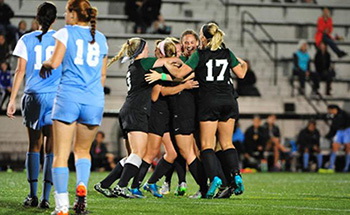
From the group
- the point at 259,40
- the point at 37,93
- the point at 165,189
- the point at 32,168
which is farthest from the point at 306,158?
the point at 37,93

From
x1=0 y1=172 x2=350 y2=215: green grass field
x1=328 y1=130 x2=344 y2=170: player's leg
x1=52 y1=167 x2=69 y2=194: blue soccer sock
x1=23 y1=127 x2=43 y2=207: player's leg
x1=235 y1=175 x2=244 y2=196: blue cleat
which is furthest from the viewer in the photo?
x1=328 y1=130 x2=344 y2=170: player's leg

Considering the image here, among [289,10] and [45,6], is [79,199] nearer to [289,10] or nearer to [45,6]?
[45,6]

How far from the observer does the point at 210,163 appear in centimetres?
861

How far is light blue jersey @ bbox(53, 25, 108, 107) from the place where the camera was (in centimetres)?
629

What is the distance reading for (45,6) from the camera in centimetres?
723

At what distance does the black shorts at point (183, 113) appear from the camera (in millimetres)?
9023

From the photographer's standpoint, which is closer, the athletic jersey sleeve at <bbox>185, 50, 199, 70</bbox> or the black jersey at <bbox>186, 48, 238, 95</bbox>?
the athletic jersey sleeve at <bbox>185, 50, 199, 70</bbox>

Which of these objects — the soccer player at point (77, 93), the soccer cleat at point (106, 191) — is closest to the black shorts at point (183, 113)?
the soccer cleat at point (106, 191)

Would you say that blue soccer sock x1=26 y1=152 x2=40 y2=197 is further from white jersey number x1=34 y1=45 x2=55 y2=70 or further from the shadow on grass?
white jersey number x1=34 y1=45 x2=55 y2=70

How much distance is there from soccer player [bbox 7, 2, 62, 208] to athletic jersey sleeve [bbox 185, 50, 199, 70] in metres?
1.86

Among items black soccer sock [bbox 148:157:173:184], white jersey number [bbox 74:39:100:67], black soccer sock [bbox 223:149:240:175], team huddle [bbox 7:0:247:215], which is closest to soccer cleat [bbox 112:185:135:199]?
team huddle [bbox 7:0:247:215]

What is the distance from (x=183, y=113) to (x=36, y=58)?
2.41m

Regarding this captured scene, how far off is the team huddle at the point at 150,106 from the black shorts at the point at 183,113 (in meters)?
0.01

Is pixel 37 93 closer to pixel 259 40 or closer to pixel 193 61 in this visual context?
pixel 193 61
